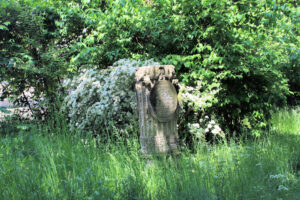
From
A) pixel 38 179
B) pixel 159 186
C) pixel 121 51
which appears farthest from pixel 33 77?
pixel 159 186

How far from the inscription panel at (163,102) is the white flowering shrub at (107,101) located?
998mm

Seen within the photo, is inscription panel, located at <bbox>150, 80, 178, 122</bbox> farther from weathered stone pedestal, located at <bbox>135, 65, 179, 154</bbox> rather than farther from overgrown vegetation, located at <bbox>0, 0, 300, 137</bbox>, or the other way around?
overgrown vegetation, located at <bbox>0, 0, 300, 137</bbox>

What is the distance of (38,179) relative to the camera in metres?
3.01

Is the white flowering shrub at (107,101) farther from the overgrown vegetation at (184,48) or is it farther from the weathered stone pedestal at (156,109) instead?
the weathered stone pedestal at (156,109)

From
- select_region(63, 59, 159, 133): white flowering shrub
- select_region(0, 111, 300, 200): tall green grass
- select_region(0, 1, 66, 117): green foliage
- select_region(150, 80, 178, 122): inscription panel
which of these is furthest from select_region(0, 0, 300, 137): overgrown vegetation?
select_region(0, 111, 300, 200): tall green grass

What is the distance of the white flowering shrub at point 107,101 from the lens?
494 cm

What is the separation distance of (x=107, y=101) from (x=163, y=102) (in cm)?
150

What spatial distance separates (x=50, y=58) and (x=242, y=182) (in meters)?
4.93

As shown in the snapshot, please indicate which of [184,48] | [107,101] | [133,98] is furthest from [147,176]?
[184,48]

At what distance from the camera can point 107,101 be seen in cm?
502

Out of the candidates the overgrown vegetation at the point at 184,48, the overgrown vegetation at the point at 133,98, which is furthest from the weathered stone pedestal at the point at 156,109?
the overgrown vegetation at the point at 184,48

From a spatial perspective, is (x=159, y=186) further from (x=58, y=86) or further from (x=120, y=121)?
(x=58, y=86)

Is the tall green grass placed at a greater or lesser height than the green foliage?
lesser

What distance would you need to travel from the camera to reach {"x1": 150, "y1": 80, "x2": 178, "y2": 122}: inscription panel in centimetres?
379
